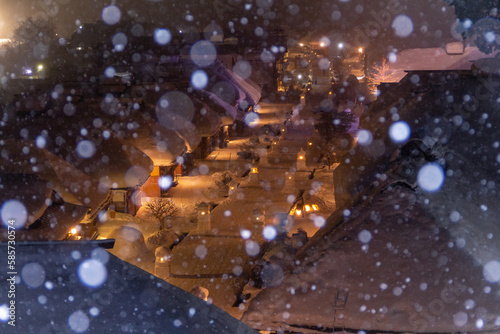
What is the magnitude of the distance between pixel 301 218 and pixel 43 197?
206 inches

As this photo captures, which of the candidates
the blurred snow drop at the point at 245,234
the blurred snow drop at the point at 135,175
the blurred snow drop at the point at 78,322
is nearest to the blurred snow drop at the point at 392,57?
the blurred snow drop at the point at 245,234

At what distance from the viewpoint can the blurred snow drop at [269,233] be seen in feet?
35.8

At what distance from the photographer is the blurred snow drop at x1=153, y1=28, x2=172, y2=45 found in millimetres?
24456

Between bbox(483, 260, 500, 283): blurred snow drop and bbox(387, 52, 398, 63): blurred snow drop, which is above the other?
bbox(483, 260, 500, 283): blurred snow drop

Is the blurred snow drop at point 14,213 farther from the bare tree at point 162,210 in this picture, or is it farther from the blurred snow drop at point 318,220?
the blurred snow drop at point 318,220

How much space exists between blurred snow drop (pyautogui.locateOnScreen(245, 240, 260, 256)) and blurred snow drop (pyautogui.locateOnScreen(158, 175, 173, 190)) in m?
6.42

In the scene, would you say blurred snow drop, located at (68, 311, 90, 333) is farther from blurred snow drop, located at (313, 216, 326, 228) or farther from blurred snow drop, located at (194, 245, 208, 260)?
blurred snow drop, located at (194, 245, 208, 260)

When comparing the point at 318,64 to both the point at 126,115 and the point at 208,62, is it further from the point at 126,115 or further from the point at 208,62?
the point at 126,115

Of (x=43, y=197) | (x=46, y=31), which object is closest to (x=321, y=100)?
(x=46, y=31)

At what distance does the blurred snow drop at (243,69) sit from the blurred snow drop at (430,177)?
922 inches

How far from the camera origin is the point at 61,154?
11250mm

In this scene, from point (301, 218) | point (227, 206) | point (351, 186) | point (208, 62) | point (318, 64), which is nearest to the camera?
point (351, 186)

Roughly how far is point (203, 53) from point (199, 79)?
4.66m

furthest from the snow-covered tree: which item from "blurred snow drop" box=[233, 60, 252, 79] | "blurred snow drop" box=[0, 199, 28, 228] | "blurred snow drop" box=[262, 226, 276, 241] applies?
"blurred snow drop" box=[0, 199, 28, 228]
